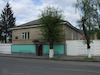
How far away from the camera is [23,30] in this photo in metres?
21.8

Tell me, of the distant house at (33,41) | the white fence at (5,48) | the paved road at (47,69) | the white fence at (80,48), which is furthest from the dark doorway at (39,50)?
the paved road at (47,69)

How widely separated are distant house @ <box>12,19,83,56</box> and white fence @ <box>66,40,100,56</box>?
92 centimetres

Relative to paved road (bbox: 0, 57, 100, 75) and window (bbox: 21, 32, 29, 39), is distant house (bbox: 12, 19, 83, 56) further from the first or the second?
paved road (bbox: 0, 57, 100, 75)

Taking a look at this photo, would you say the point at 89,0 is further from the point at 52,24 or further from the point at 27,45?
the point at 27,45

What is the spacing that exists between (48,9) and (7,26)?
82.2ft

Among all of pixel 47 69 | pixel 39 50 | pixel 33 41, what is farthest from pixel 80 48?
pixel 47 69

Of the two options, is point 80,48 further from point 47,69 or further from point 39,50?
point 47,69

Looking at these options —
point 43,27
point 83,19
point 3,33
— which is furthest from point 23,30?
point 3,33

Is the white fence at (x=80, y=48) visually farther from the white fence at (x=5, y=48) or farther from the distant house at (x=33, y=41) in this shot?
the white fence at (x=5, y=48)

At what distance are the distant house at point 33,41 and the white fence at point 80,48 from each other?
3.01 feet

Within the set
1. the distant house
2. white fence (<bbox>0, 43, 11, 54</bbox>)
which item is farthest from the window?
white fence (<bbox>0, 43, 11, 54</bbox>)

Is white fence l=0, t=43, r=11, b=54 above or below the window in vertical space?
below

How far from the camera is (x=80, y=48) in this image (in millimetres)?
17266

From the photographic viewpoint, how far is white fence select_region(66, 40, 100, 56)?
54.5 feet
